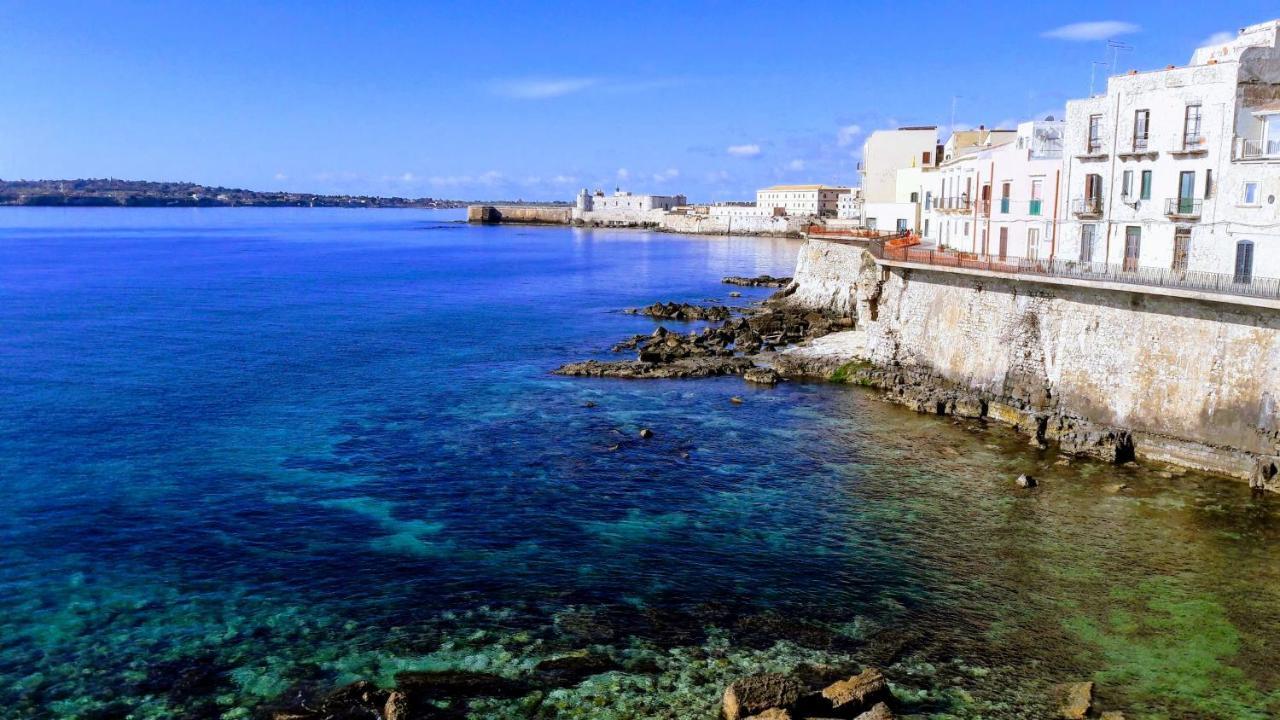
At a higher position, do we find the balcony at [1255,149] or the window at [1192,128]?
the window at [1192,128]

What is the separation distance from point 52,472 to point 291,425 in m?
8.46

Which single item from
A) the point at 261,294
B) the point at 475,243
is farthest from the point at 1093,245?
the point at 475,243

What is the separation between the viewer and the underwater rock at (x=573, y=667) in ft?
57.1

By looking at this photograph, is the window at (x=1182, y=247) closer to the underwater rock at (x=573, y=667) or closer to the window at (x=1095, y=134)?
the window at (x=1095, y=134)

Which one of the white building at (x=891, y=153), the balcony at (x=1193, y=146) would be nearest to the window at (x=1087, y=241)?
the balcony at (x=1193, y=146)

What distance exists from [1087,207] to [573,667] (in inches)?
1162

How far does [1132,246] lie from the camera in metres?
35.4

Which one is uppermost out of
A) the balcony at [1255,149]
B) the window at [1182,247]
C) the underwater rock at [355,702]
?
the balcony at [1255,149]

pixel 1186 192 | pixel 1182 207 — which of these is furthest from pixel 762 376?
pixel 1186 192

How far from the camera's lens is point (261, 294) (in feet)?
271

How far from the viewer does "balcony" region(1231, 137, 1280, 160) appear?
30.7 m

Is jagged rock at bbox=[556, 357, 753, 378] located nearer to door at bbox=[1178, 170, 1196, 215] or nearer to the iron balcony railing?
the iron balcony railing

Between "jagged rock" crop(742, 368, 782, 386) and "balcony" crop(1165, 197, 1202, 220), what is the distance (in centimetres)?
1752

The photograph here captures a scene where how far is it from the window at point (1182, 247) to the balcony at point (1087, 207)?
11.7 feet
